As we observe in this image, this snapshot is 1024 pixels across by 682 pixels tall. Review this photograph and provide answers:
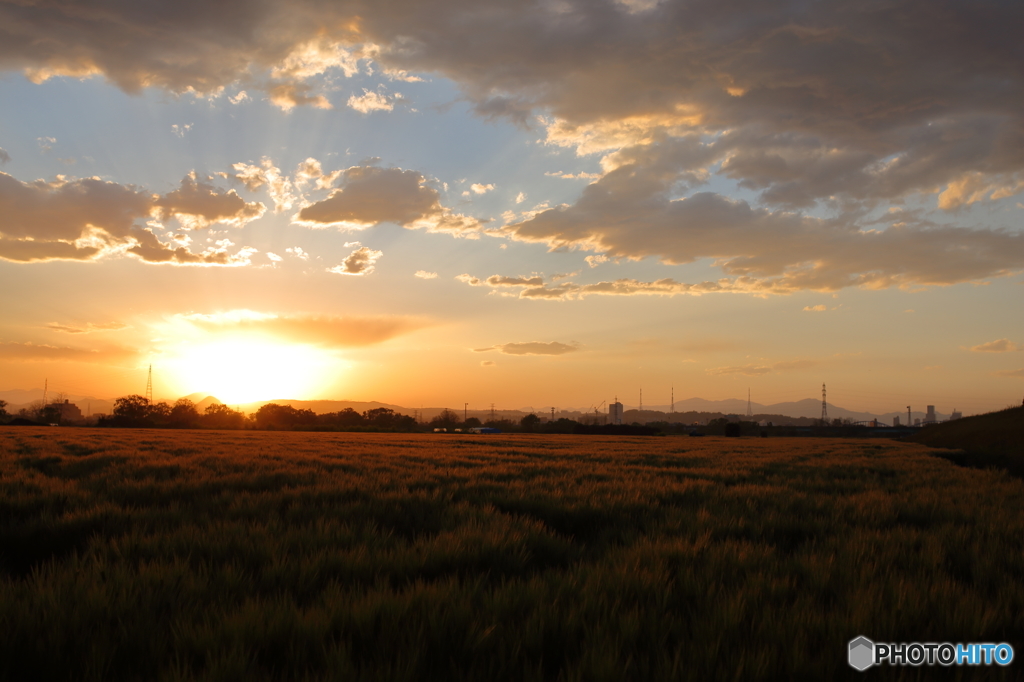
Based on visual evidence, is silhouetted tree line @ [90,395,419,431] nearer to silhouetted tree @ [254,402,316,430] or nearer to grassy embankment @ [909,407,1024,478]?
silhouetted tree @ [254,402,316,430]

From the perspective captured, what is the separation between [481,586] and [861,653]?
2.18 metres

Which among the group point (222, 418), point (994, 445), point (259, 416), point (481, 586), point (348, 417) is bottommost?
point (348, 417)

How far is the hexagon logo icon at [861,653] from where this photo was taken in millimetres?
2569

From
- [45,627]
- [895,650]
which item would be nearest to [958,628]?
[895,650]

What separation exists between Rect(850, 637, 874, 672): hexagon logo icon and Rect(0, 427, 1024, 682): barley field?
0.05 meters

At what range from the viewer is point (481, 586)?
3.49 metres

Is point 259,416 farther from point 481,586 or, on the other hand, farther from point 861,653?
point 861,653

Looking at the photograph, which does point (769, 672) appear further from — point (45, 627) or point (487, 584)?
point (45, 627)

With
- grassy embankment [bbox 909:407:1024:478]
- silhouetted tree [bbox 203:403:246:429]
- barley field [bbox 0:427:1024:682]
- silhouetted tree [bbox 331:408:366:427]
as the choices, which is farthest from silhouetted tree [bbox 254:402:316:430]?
barley field [bbox 0:427:1024:682]

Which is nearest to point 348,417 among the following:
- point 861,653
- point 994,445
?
point 994,445

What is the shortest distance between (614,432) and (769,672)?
3591 inches

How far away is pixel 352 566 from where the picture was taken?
385 cm

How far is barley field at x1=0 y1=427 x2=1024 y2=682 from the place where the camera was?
8.18ft

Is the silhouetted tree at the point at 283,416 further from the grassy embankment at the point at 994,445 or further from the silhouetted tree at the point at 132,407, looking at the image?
the grassy embankment at the point at 994,445
